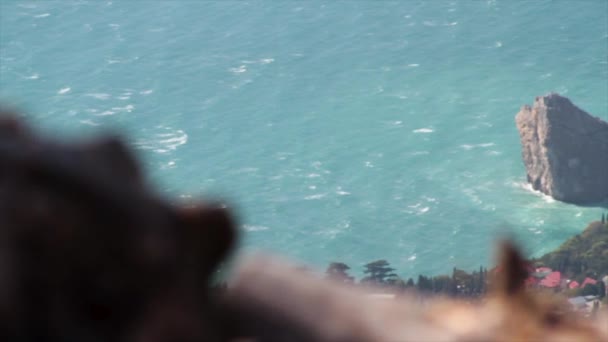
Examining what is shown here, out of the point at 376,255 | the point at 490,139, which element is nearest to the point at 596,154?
the point at 490,139

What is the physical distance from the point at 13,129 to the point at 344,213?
18170cm

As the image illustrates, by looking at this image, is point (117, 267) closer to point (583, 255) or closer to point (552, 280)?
point (552, 280)

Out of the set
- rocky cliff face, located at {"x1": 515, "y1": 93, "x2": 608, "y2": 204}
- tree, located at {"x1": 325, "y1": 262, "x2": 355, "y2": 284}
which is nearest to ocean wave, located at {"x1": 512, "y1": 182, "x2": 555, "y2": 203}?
rocky cliff face, located at {"x1": 515, "y1": 93, "x2": 608, "y2": 204}

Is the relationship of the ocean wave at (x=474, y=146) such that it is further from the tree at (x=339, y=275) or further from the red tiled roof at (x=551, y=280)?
the red tiled roof at (x=551, y=280)

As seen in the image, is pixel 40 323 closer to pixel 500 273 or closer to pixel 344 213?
pixel 500 273

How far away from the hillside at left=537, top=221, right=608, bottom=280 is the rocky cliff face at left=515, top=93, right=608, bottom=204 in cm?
1156

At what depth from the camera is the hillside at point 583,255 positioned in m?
156

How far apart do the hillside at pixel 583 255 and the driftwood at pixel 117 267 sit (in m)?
153

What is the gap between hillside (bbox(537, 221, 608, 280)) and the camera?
155875 millimetres

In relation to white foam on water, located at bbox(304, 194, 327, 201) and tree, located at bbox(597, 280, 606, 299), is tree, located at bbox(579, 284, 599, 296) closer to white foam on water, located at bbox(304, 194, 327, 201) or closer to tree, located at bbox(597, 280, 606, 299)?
tree, located at bbox(597, 280, 606, 299)

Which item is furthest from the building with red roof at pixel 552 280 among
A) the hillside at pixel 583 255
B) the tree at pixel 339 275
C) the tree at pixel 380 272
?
the tree at pixel 339 275

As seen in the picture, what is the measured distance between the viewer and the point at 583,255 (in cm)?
16050

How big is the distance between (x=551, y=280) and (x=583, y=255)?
→ 1464cm

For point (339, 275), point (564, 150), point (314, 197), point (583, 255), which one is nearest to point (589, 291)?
point (583, 255)
